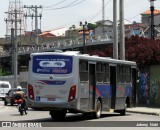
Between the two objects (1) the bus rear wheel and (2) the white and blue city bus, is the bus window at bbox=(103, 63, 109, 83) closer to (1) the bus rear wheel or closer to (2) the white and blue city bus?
(2) the white and blue city bus

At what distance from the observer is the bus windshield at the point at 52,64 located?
2292 cm

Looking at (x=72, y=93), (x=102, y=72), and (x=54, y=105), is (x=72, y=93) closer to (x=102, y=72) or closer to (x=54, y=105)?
(x=54, y=105)

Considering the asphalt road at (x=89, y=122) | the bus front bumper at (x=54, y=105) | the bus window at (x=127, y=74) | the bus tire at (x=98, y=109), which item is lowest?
the asphalt road at (x=89, y=122)

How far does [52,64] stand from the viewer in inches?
909

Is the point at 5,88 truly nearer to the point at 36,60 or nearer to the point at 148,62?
the point at 148,62

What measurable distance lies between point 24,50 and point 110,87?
80021mm

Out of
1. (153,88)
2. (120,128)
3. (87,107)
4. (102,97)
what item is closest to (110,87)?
(102,97)

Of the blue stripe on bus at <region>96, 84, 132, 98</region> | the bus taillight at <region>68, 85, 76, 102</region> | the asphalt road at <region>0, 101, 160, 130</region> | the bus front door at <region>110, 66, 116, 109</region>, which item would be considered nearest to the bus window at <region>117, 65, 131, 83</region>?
the blue stripe on bus at <region>96, 84, 132, 98</region>

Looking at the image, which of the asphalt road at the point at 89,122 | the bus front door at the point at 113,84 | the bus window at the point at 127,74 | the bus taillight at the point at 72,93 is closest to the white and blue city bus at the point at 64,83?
the bus taillight at the point at 72,93

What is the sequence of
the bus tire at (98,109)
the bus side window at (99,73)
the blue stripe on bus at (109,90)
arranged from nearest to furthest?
the bus tire at (98,109), the bus side window at (99,73), the blue stripe on bus at (109,90)

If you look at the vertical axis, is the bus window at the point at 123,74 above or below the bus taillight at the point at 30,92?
above

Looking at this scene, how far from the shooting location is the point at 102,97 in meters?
25.8

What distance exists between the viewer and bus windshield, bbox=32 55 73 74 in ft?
75.2

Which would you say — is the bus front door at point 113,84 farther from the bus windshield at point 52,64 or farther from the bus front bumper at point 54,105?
the bus front bumper at point 54,105
